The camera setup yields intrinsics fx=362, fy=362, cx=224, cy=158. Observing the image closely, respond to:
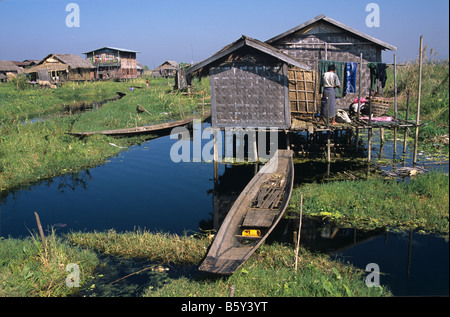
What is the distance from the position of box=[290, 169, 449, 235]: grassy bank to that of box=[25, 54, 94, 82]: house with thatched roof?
39849 mm

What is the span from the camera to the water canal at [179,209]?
6793 millimetres

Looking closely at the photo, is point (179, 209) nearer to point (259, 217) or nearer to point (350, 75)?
point (259, 217)

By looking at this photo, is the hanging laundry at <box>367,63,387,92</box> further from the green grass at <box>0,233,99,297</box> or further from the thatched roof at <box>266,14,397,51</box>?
the green grass at <box>0,233,99,297</box>

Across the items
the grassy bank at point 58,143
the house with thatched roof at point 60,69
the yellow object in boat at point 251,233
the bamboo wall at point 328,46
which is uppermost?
Result: the house with thatched roof at point 60,69

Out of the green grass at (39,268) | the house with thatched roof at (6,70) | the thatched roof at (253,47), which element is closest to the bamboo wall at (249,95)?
the thatched roof at (253,47)

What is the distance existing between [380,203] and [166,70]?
182 ft

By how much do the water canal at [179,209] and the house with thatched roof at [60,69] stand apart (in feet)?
104

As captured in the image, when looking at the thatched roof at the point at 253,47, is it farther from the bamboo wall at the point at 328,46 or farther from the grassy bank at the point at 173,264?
the grassy bank at the point at 173,264

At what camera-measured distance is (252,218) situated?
7809mm

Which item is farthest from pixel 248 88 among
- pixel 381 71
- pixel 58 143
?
pixel 58 143

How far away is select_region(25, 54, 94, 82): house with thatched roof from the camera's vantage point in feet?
135

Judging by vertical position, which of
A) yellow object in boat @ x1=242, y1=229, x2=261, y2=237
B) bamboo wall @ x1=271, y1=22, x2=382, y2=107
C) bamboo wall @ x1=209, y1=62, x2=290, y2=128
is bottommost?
yellow object in boat @ x1=242, y1=229, x2=261, y2=237

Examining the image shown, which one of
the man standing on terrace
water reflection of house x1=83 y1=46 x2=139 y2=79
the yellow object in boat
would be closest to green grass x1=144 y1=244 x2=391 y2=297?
the yellow object in boat

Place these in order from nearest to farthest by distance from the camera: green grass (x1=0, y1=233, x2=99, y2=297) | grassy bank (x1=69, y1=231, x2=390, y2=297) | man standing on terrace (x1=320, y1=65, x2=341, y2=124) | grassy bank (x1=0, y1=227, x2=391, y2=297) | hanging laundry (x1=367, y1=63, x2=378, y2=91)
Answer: grassy bank (x1=69, y1=231, x2=390, y2=297), grassy bank (x1=0, y1=227, x2=391, y2=297), green grass (x1=0, y1=233, x2=99, y2=297), man standing on terrace (x1=320, y1=65, x2=341, y2=124), hanging laundry (x1=367, y1=63, x2=378, y2=91)
